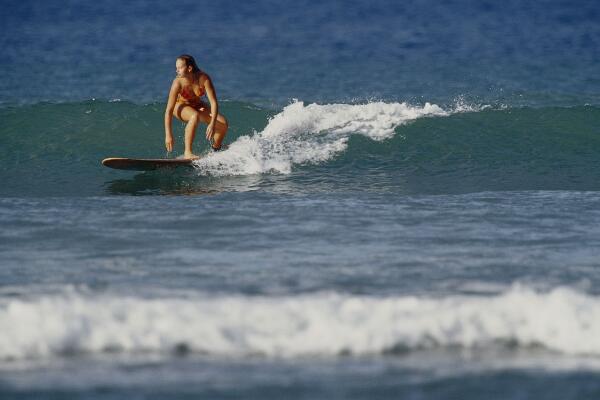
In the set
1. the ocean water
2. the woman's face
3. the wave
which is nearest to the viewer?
the ocean water

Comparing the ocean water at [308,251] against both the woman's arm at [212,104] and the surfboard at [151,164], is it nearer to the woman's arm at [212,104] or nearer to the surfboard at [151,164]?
the surfboard at [151,164]

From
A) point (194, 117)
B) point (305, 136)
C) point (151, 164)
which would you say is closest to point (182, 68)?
point (194, 117)

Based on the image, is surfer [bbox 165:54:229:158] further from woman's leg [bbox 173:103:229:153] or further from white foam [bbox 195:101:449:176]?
white foam [bbox 195:101:449:176]

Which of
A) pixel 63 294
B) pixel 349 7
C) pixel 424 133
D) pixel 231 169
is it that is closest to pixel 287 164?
pixel 231 169

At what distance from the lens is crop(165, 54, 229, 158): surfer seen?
11.7 metres

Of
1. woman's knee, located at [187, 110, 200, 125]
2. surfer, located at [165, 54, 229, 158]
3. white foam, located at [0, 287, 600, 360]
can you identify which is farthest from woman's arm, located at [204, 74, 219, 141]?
white foam, located at [0, 287, 600, 360]

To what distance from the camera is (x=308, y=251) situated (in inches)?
317

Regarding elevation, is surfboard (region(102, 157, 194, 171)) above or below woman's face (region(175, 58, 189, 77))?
below

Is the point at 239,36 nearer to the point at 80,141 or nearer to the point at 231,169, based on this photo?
the point at 80,141

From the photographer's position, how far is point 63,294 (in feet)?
22.5

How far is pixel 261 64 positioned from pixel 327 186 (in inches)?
541

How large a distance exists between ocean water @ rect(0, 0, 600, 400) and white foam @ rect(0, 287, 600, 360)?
16 mm

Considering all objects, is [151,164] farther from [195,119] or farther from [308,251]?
[308,251]

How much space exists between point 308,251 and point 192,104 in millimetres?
4527
